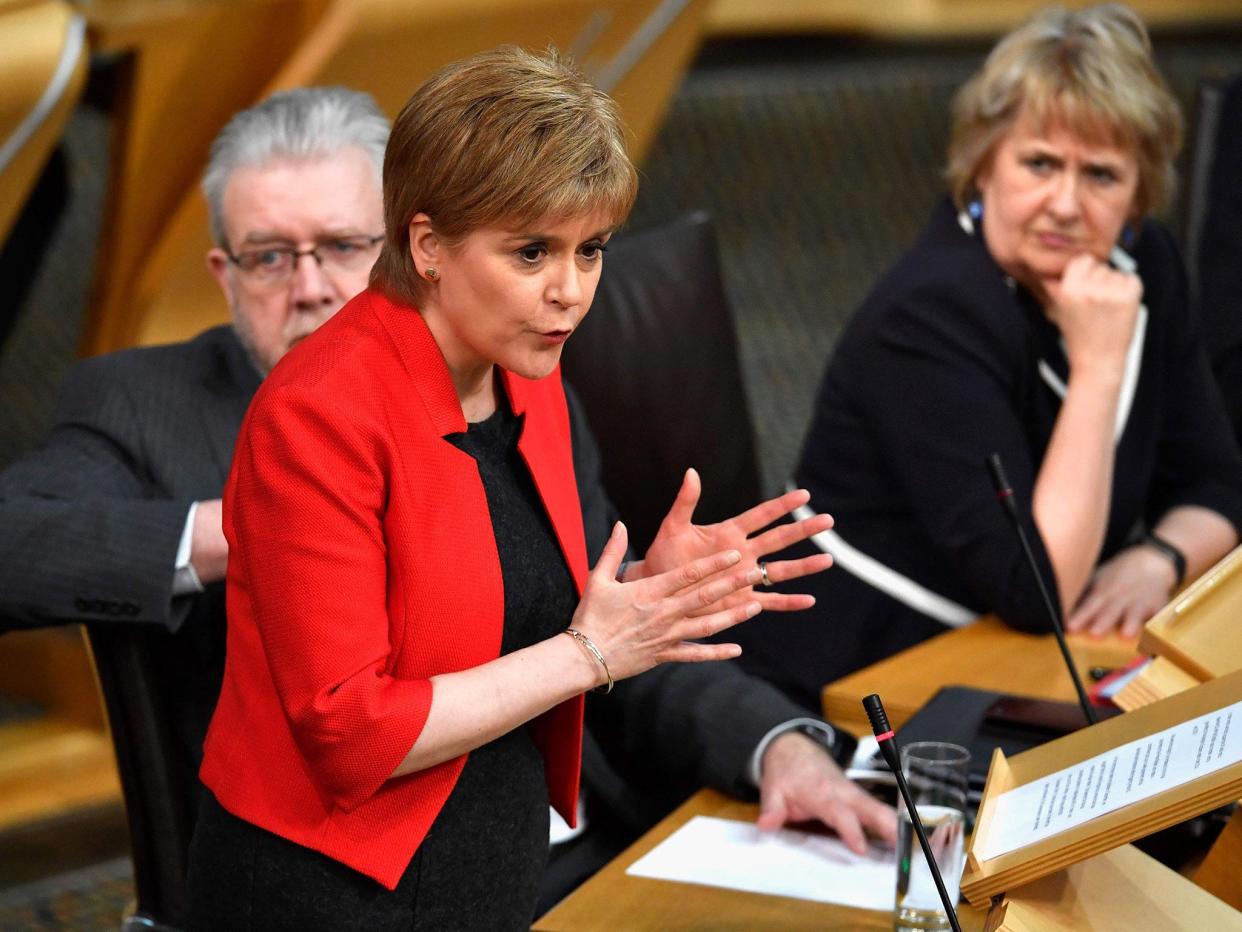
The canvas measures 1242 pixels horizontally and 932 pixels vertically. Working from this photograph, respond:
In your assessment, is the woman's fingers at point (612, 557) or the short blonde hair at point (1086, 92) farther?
the short blonde hair at point (1086, 92)

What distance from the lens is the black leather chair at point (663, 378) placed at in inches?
88.3

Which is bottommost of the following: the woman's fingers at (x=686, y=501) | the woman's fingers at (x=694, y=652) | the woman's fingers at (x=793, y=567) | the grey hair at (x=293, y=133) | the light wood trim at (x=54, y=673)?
the light wood trim at (x=54, y=673)

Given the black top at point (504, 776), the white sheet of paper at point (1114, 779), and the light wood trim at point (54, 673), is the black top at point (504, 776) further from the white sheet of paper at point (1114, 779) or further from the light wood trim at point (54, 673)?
the light wood trim at point (54, 673)

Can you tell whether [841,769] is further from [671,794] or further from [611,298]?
[611,298]

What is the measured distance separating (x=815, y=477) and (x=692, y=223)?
460 mm

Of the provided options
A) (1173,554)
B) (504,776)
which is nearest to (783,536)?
(504,776)

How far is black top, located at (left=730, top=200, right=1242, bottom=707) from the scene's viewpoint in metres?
2.04

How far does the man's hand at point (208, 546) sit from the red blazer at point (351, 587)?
11.7 inches

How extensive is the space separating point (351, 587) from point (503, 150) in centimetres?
30

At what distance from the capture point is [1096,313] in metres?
2.13

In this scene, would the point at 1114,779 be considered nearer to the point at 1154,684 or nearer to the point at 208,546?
the point at 1154,684

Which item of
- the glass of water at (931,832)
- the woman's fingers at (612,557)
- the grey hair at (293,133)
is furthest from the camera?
the grey hair at (293,133)

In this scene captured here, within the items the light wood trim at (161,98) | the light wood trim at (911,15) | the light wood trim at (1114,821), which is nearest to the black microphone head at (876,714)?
the light wood trim at (1114,821)

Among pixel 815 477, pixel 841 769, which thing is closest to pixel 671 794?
pixel 841 769
